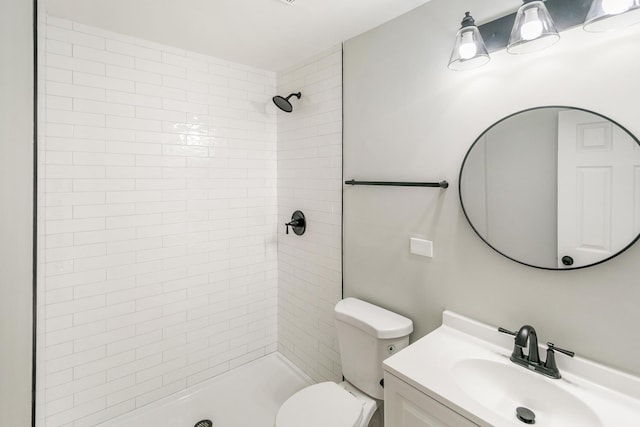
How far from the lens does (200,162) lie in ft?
7.04

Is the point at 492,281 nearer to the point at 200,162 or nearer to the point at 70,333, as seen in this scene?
the point at 200,162

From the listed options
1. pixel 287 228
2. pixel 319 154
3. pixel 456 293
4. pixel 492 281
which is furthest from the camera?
pixel 287 228

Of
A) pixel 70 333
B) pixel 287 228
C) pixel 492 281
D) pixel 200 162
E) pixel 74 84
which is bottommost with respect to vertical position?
pixel 70 333

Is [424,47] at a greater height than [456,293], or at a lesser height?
greater

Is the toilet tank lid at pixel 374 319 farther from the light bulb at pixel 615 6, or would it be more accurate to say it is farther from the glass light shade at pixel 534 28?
the light bulb at pixel 615 6

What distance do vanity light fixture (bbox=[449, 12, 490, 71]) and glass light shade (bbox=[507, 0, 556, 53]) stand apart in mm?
127

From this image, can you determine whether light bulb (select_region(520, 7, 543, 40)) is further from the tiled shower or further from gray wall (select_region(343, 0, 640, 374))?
the tiled shower

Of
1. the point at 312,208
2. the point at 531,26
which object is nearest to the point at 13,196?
the point at 531,26

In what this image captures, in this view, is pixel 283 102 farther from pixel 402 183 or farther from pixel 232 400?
pixel 232 400

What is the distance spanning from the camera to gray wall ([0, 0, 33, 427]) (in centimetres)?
37

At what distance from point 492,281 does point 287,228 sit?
4.76 ft

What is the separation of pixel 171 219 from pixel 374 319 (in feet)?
4.89

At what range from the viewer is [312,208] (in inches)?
86.0

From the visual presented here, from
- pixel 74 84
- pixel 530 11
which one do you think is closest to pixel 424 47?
pixel 530 11
